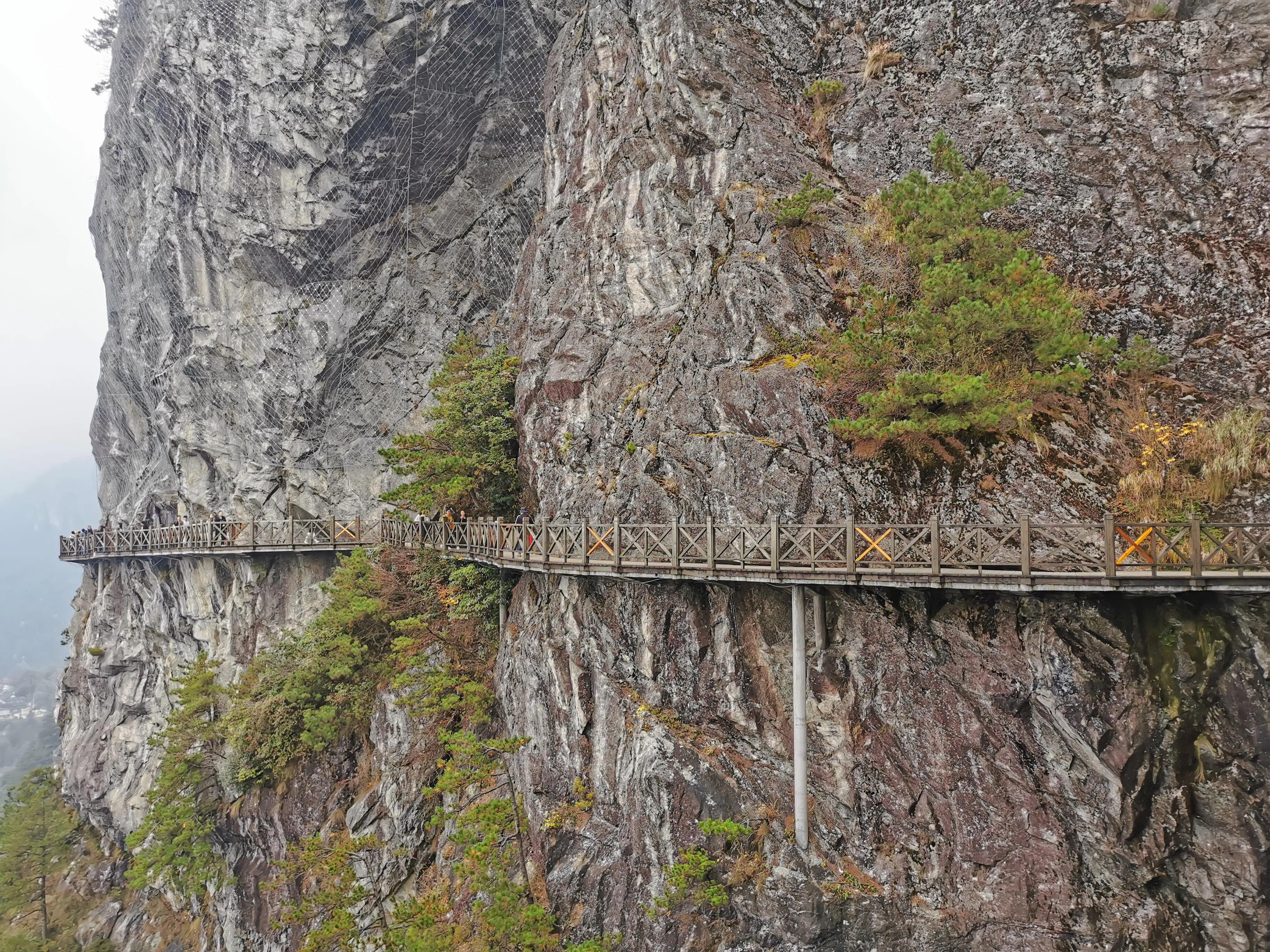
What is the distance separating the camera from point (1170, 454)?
367 inches

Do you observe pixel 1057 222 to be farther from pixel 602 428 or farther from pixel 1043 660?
pixel 602 428

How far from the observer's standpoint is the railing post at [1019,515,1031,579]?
26.2ft

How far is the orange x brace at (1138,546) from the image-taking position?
770 cm

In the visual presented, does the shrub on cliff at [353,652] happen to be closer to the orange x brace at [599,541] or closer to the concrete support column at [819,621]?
the orange x brace at [599,541]

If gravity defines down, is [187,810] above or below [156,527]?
below

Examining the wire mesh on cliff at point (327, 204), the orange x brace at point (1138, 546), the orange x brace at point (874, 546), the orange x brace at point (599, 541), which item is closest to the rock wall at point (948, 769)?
the orange x brace at point (1138, 546)

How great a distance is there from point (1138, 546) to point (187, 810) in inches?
1004

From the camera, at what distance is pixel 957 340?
33.6ft

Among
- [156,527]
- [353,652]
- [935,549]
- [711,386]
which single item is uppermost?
[711,386]

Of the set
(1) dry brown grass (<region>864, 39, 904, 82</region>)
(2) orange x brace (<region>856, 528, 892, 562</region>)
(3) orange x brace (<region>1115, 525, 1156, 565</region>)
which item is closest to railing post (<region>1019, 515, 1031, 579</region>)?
(3) orange x brace (<region>1115, 525, 1156, 565</region>)

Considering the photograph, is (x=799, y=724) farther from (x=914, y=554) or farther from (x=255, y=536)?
(x=255, y=536)

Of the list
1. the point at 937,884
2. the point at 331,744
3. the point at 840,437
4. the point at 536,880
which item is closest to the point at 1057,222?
the point at 840,437

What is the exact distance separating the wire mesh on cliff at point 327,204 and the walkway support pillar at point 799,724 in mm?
18103

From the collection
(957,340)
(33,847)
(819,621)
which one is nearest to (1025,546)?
(819,621)
